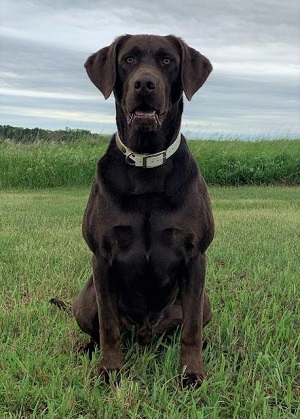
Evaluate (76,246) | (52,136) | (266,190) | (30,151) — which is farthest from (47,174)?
(76,246)

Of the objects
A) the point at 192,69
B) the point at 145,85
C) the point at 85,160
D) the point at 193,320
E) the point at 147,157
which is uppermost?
the point at 192,69

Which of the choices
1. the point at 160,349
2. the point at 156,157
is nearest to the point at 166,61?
the point at 156,157

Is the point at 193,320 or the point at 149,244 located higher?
the point at 149,244

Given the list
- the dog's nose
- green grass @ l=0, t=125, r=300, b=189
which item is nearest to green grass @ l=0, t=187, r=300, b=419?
the dog's nose

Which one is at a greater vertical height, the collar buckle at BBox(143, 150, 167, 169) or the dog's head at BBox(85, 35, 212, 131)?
the dog's head at BBox(85, 35, 212, 131)

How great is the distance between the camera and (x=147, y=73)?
262 centimetres

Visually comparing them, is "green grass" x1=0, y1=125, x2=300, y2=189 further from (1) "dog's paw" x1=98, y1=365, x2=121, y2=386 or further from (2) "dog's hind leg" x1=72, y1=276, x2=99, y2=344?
(1) "dog's paw" x1=98, y1=365, x2=121, y2=386

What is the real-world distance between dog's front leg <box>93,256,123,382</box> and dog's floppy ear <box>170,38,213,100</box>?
97cm

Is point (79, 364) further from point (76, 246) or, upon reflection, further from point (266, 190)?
point (266, 190)

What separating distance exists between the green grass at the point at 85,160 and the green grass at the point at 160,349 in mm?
7710

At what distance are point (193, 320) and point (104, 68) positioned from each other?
135 cm

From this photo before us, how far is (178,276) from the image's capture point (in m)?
2.79

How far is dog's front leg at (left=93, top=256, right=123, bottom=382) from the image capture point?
2.76 metres

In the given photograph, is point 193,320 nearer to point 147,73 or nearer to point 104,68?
point 147,73
